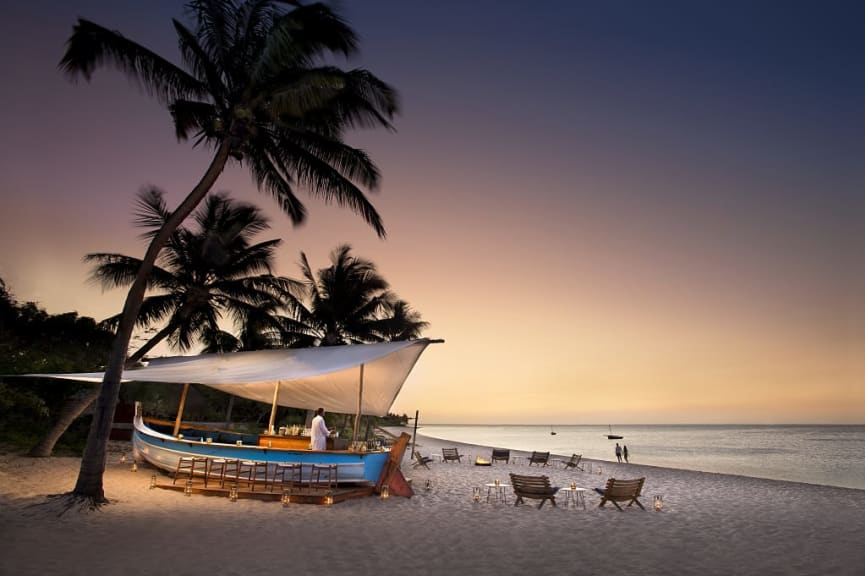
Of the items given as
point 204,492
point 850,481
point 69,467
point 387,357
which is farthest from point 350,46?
point 850,481

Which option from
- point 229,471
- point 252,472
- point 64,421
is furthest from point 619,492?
point 64,421

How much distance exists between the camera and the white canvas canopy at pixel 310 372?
37.1 ft

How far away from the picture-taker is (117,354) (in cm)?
913

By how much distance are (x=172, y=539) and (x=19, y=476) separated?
679cm

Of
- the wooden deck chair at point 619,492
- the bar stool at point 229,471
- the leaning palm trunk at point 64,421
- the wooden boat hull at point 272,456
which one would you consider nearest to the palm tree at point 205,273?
the leaning palm trunk at point 64,421

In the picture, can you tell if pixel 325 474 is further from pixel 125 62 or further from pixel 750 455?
pixel 750 455

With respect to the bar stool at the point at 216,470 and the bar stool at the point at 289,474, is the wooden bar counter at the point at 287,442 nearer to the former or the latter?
the bar stool at the point at 216,470

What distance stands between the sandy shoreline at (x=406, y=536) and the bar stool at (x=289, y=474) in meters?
0.78

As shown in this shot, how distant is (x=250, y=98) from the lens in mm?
9781

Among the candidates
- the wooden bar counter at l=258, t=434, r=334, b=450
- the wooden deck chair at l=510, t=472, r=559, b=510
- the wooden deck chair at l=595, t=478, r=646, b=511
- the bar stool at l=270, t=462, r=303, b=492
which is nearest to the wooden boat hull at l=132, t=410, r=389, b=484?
the bar stool at l=270, t=462, r=303, b=492

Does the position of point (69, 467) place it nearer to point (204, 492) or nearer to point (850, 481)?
point (204, 492)

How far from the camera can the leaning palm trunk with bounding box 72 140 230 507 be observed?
8.70 m

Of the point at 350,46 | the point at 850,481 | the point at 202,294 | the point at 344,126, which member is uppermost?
the point at 350,46

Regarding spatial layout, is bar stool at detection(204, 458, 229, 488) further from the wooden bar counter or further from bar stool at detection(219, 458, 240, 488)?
the wooden bar counter
